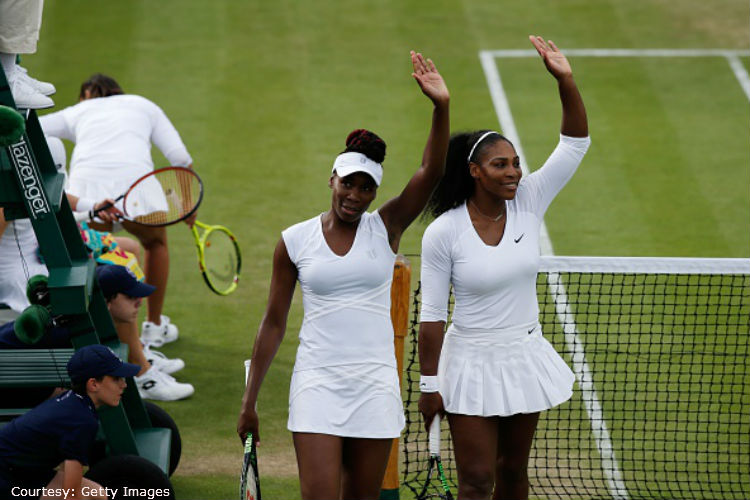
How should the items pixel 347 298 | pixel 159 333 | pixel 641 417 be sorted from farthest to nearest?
pixel 159 333 < pixel 641 417 < pixel 347 298

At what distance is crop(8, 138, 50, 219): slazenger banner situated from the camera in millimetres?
5801

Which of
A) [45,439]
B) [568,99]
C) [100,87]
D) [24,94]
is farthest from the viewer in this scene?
[100,87]

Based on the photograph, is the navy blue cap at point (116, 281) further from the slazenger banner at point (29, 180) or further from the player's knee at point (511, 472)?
the player's knee at point (511, 472)

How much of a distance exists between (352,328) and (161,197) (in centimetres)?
353

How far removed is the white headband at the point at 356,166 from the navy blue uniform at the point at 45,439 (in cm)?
187

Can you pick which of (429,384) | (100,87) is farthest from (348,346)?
(100,87)

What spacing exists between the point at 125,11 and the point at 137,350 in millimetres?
8815

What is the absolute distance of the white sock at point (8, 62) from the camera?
19.4ft

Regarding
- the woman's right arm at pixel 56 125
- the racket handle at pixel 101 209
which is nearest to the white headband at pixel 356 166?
the racket handle at pixel 101 209

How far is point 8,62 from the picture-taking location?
5957mm

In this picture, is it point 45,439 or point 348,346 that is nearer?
point 348,346

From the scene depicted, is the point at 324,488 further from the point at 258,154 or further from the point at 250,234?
the point at 258,154

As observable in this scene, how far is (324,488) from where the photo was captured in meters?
5.11

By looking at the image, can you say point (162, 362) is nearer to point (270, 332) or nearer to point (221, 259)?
point (221, 259)
